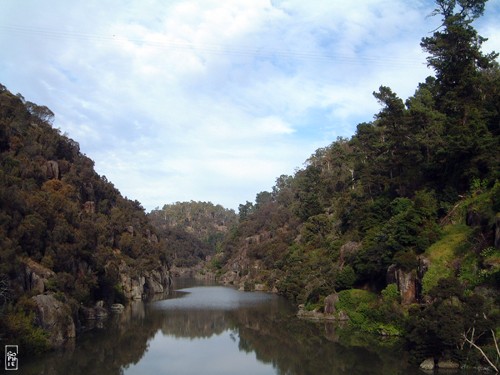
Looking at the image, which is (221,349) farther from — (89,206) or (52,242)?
(89,206)

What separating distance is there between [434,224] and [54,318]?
28.6 meters

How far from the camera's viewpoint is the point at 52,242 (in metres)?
43.0

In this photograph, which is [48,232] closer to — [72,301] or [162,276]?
[72,301]

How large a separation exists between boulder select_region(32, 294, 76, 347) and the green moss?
25445mm

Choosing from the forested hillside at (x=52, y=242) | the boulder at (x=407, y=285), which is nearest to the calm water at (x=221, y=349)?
the forested hillside at (x=52, y=242)

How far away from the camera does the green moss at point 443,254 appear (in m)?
31.6

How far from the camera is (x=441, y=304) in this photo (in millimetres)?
24875

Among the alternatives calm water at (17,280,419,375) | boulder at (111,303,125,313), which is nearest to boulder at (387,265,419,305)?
calm water at (17,280,419,375)

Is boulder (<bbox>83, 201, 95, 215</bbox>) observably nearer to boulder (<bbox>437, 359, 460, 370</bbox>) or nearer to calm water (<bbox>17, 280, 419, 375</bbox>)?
calm water (<bbox>17, 280, 419, 375</bbox>)

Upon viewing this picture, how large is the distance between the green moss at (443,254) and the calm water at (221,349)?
5397 millimetres

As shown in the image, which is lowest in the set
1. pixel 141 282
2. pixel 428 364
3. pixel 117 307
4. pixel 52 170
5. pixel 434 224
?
pixel 428 364

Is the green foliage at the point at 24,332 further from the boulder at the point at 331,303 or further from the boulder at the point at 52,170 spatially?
the boulder at the point at 52,170

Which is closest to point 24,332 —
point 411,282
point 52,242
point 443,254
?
point 52,242

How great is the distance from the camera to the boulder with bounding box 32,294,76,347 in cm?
3225
